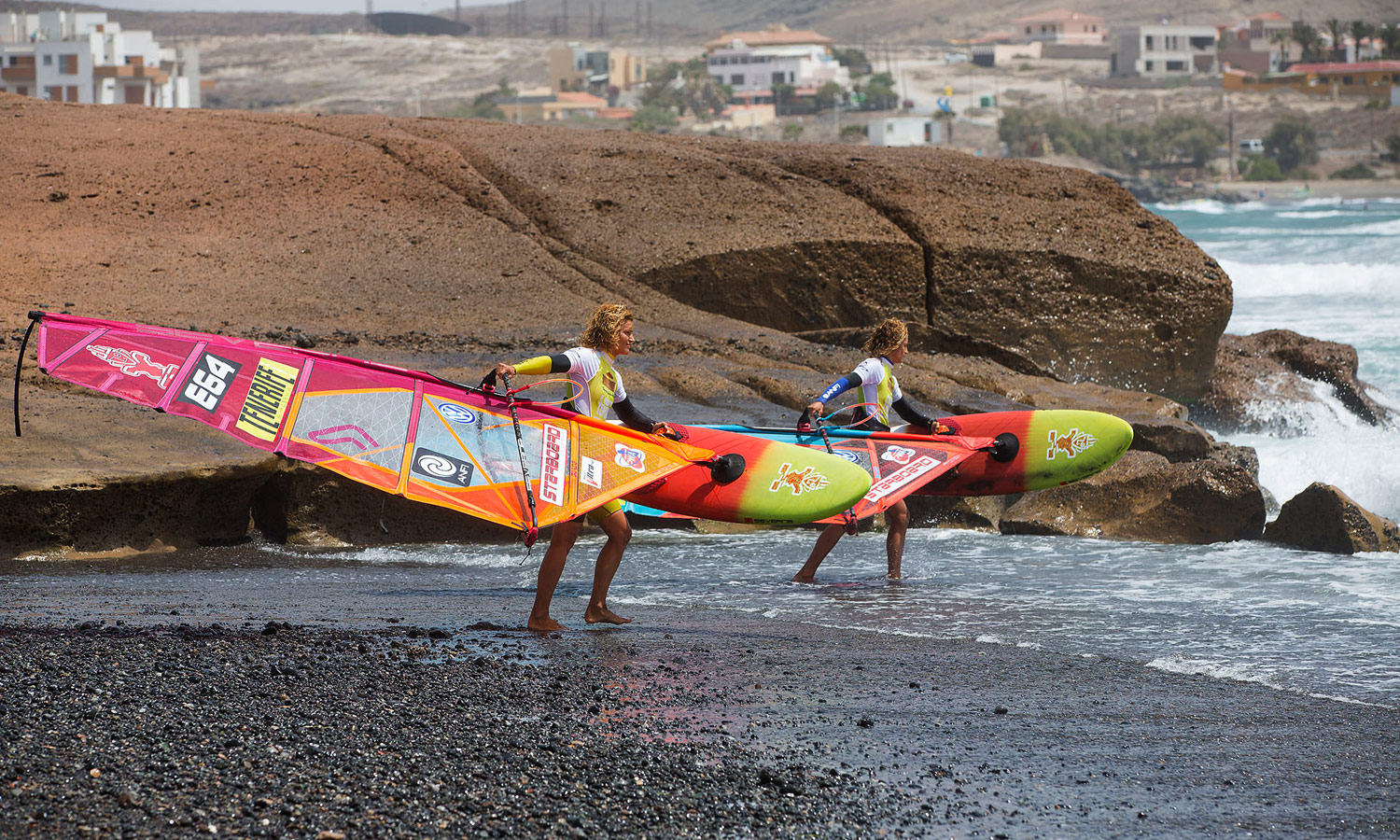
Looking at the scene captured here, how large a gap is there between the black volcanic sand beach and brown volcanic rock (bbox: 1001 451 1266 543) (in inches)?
145

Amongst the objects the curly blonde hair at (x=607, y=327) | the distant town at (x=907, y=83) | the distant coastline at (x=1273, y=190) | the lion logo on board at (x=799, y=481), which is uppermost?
the distant town at (x=907, y=83)

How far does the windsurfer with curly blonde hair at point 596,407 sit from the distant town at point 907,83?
75105 mm

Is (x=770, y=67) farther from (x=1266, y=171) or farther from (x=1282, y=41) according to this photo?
(x=1266, y=171)

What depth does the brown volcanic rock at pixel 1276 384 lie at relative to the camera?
1565 cm

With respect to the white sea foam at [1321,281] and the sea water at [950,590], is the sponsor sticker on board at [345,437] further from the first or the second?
the white sea foam at [1321,281]

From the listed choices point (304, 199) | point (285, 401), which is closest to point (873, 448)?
point (285, 401)

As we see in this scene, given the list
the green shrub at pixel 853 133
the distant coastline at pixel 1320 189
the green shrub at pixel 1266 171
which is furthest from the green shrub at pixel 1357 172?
the green shrub at pixel 853 133

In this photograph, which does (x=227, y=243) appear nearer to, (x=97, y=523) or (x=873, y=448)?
(x=97, y=523)

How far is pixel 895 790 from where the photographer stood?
431cm

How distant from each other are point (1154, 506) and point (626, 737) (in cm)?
623

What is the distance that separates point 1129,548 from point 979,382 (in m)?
3.24

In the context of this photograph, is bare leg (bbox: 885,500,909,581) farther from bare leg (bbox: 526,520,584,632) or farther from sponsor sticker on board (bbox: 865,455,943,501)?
bare leg (bbox: 526,520,584,632)

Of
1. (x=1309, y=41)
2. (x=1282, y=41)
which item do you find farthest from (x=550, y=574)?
(x=1282, y=41)

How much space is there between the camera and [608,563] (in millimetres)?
6438
